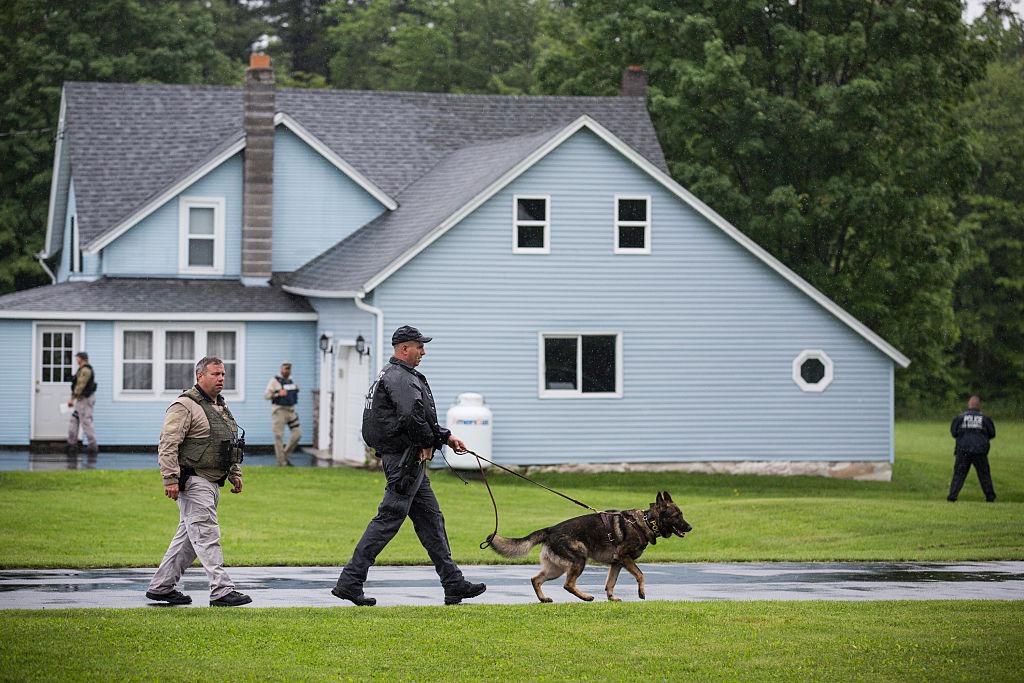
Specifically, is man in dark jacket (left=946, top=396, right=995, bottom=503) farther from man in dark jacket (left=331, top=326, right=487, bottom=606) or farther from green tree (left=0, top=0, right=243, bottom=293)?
green tree (left=0, top=0, right=243, bottom=293)

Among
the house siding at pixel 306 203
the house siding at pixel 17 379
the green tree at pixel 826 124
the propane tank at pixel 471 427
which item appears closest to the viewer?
the propane tank at pixel 471 427

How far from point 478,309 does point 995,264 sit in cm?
3881

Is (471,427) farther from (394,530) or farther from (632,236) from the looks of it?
(394,530)

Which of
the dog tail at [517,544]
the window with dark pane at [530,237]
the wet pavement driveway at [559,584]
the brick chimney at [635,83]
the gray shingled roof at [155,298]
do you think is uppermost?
the brick chimney at [635,83]

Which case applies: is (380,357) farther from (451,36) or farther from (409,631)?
(451,36)

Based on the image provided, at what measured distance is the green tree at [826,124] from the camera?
40.1m

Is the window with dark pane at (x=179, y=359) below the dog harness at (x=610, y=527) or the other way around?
the other way around

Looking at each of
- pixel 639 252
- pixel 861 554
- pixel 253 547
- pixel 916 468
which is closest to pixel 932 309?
pixel 916 468

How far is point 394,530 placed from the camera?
41.3ft

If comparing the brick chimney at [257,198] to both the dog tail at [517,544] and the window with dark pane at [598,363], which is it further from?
the dog tail at [517,544]

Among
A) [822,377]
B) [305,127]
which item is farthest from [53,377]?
[822,377]

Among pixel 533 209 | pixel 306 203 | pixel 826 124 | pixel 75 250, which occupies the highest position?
pixel 826 124

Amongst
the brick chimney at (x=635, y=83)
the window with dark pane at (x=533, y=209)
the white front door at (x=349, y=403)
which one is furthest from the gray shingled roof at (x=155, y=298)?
the brick chimney at (x=635, y=83)

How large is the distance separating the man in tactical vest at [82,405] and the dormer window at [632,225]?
33.7 ft
